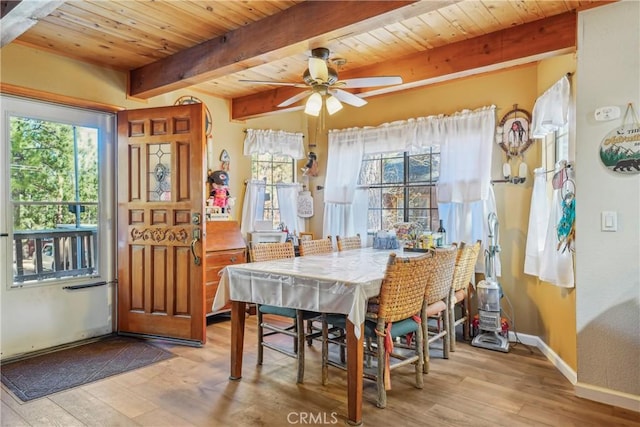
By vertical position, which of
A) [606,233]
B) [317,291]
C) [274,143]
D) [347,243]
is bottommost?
[317,291]

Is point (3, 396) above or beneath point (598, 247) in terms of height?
beneath

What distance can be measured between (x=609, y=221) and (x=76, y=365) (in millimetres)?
3834

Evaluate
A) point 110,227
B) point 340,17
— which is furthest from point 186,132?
point 340,17

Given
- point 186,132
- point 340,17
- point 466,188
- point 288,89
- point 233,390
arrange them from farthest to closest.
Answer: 1. point 288,89
2. point 466,188
3. point 186,132
4. point 233,390
5. point 340,17

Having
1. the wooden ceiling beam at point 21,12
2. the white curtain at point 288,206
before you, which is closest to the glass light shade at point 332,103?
the wooden ceiling beam at point 21,12

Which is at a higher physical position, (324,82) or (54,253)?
(324,82)

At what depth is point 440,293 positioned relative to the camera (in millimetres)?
2908

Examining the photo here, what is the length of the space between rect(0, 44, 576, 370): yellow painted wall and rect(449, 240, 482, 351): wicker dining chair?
1.44 ft

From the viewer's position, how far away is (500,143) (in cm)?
381

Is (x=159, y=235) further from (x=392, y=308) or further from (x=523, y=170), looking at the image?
(x=523, y=170)

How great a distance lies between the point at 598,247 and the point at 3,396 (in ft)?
12.6

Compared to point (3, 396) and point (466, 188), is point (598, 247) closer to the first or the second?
Result: point (466, 188)
